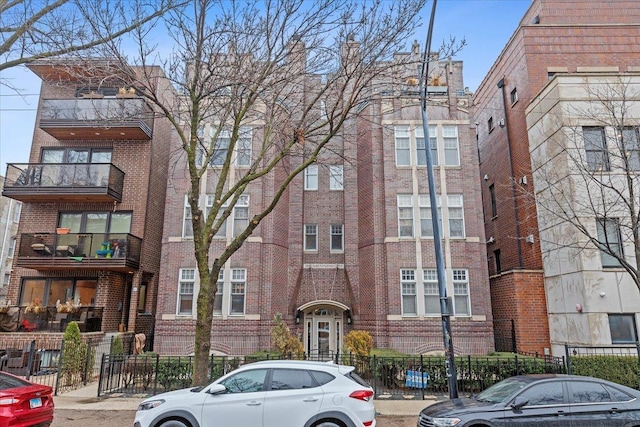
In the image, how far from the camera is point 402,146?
18.4 meters

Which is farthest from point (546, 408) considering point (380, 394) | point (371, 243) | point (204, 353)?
point (371, 243)

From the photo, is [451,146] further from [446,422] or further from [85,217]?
[85,217]

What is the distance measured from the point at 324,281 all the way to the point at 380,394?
298 inches

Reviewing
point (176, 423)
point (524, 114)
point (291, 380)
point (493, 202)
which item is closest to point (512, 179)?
point (524, 114)

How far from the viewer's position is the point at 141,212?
18.8 metres

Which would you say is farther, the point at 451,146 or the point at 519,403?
the point at 451,146

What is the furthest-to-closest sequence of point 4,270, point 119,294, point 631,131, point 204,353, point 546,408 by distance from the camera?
point 4,270
point 119,294
point 631,131
point 204,353
point 546,408

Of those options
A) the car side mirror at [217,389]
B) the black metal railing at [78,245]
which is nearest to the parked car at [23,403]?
the car side mirror at [217,389]

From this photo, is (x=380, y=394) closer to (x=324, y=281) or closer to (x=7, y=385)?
(x=324, y=281)

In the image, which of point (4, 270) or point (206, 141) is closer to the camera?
point (206, 141)

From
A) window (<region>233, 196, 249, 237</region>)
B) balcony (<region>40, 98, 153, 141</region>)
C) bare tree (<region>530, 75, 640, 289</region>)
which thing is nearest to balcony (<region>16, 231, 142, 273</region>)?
window (<region>233, 196, 249, 237</region>)

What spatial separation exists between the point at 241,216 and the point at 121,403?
8.88 meters

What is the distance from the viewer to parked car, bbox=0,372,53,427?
6.95 m

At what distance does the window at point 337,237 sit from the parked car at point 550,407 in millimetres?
11978
